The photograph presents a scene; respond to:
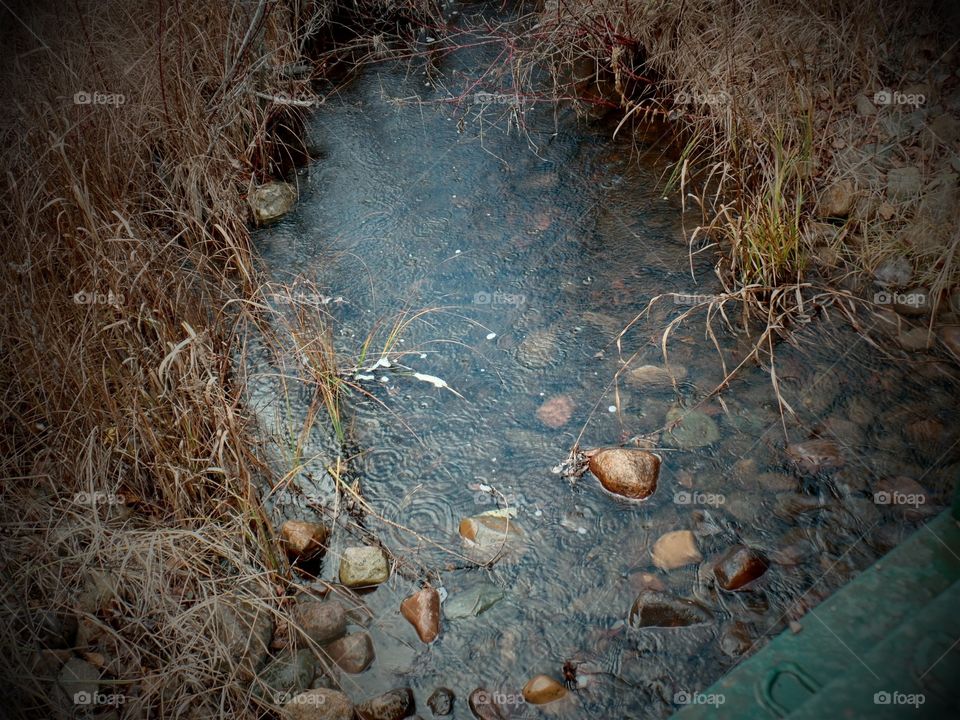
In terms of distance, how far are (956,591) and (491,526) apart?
1404mm

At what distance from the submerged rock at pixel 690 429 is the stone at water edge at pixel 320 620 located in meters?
1.13

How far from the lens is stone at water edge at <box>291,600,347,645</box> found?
1.95 metres

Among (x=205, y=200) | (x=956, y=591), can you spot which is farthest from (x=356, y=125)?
(x=956, y=591)

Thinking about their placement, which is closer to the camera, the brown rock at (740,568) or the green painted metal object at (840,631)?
the green painted metal object at (840,631)

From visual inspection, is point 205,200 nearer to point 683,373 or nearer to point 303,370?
point 303,370

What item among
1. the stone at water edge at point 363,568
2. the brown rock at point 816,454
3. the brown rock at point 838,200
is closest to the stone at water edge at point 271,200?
the stone at water edge at point 363,568

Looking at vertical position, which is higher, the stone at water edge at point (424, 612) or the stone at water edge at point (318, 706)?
the stone at water edge at point (318, 706)

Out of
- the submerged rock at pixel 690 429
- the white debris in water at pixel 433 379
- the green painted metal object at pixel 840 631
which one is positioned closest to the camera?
the green painted metal object at pixel 840 631

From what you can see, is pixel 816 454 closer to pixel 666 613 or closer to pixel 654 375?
pixel 654 375

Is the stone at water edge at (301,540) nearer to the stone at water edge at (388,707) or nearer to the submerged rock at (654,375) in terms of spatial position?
the stone at water edge at (388,707)

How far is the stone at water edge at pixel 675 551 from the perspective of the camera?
2078 millimetres

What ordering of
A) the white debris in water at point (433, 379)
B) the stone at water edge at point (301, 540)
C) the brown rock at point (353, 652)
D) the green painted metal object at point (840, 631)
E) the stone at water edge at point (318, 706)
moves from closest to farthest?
the green painted metal object at point (840, 631)
the stone at water edge at point (318, 706)
the brown rock at point (353, 652)
the stone at water edge at point (301, 540)
the white debris in water at point (433, 379)

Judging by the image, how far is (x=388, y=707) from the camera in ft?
5.89

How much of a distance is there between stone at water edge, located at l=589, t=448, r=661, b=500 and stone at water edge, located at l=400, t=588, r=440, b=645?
619mm
